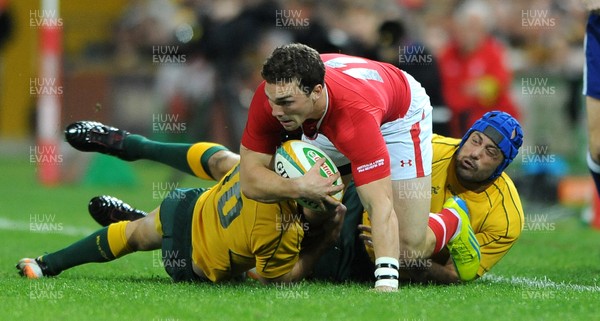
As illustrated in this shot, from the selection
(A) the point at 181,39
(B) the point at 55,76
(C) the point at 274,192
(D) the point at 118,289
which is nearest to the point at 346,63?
(C) the point at 274,192

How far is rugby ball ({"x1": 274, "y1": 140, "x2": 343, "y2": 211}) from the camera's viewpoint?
6176 mm

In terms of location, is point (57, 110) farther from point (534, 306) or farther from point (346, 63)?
point (534, 306)

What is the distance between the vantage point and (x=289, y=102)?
235 inches

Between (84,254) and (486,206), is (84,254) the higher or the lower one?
the lower one

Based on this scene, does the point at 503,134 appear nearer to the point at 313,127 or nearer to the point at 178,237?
the point at 313,127

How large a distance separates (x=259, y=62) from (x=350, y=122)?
9869 mm

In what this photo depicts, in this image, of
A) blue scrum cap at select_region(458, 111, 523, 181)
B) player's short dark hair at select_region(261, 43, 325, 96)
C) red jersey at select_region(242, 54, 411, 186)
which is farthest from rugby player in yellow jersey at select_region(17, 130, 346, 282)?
blue scrum cap at select_region(458, 111, 523, 181)

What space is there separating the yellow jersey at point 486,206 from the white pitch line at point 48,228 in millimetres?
3986

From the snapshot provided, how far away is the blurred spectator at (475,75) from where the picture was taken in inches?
518

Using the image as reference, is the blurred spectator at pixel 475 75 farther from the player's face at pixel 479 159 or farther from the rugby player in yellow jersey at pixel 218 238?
the rugby player in yellow jersey at pixel 218 238

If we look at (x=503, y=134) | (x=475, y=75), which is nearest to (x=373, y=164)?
(x=503, y=134)

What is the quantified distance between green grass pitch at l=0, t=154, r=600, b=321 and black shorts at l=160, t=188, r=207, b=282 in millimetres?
111

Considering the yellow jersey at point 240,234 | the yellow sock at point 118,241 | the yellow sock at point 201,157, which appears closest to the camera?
the yellow jersey at point 240,234

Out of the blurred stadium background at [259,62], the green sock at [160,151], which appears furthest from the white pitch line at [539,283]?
the blurred stadium background at [259,62]
